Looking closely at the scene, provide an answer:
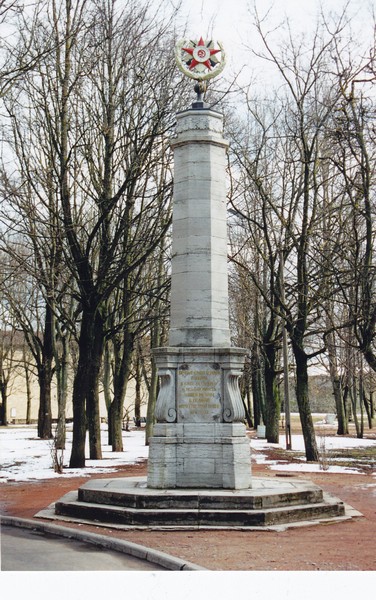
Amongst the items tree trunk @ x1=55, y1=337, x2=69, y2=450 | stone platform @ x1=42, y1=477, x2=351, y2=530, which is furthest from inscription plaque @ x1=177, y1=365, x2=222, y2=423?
tree trunk @ x1=55, y1=337, x2=69, y2=450

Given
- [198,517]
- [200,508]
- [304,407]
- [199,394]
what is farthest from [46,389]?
[198,517]

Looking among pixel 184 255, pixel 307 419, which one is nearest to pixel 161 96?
pixel 184 255

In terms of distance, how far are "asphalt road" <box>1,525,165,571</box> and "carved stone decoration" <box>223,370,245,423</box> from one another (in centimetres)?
346

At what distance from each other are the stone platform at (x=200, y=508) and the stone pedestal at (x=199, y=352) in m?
0.55

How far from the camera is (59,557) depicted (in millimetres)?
8609

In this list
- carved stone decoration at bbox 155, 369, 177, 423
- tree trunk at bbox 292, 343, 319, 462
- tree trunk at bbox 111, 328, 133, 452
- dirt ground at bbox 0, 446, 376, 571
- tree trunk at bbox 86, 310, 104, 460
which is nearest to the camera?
dirt ground at bbox 0, 446, 376, 571

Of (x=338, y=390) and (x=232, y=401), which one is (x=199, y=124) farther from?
(x=338, y=390)

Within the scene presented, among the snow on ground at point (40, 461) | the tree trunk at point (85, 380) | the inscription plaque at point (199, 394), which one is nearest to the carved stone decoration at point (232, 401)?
the inscription plaque at point (199, 394)

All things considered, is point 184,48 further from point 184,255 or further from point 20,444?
point 20,444

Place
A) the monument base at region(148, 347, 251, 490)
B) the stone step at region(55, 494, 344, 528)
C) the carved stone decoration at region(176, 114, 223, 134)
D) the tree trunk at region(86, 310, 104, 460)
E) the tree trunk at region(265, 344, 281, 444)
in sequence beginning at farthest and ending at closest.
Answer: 1. the tree trunk at region(265, 344, 281, 444)
2. the tree trunk at region(86, 310, 104, 460)
3. the carved stone decoration at region(176, 114, 223, 134)
4. the monument base at region(148, 347, 251, 490)
5. the stone step at region(55, 494, 344, 528)

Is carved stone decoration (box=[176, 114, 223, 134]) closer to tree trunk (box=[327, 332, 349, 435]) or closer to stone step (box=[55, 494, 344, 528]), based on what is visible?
stone step (box=[55, 494, 344, 528])

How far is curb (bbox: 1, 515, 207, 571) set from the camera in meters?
8.07

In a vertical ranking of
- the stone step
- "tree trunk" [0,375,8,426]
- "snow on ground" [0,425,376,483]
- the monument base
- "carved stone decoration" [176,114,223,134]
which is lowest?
the stone step

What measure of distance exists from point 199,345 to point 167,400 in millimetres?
1124
